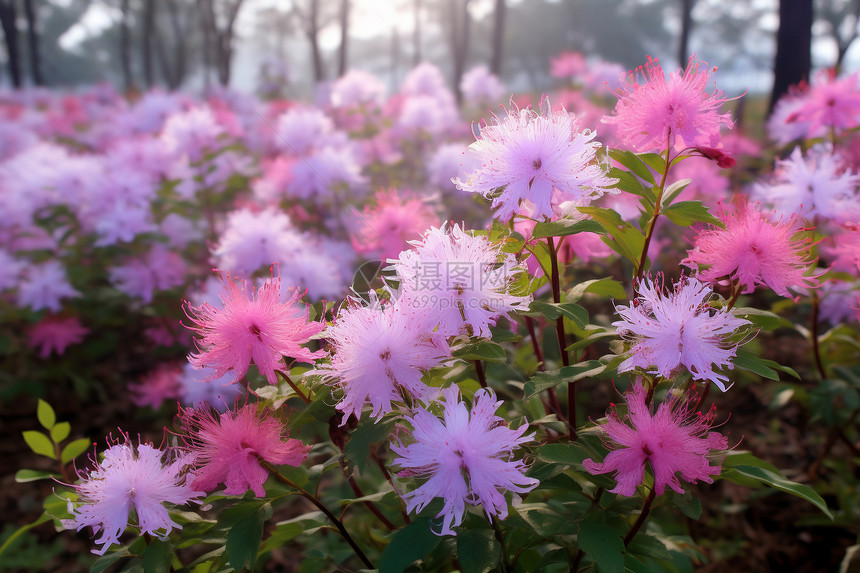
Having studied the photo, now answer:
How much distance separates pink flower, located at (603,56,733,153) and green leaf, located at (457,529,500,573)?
792 mm

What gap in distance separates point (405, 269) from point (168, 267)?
2.19m

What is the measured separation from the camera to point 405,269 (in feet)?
3.01

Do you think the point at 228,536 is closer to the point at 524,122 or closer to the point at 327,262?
the point at 524,122

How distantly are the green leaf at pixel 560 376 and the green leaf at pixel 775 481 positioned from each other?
295mm

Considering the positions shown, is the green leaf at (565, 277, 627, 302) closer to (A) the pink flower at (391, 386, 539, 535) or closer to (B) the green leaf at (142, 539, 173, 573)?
(A) the pink flower at (391, 386, 539, 535)

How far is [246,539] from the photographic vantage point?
3.33 ft

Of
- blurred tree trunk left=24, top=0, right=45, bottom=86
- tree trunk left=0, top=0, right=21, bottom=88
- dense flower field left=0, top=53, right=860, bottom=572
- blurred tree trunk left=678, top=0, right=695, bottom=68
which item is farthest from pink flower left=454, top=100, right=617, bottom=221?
blurred tree trunk left=24, top=0, right=45, bottom=86

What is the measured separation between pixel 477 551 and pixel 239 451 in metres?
0.44

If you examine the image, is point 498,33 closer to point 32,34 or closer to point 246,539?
point 246,539

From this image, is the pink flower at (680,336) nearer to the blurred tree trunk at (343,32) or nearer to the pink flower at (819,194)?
the pink flower at (819,194)

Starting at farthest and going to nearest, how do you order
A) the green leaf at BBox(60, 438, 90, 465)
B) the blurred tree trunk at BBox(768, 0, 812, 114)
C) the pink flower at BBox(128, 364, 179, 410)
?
1. the blurred tree trunk at BBox(768, 0, 812, 114)
2. the pink flower at BBox(128, 364, 179, 410)
3. the green leaf at BBox(60, 438, 90, 465)

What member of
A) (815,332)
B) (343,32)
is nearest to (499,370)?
(815,332)

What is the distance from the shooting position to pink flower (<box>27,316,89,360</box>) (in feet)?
9.31

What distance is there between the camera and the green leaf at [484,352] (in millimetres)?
930
